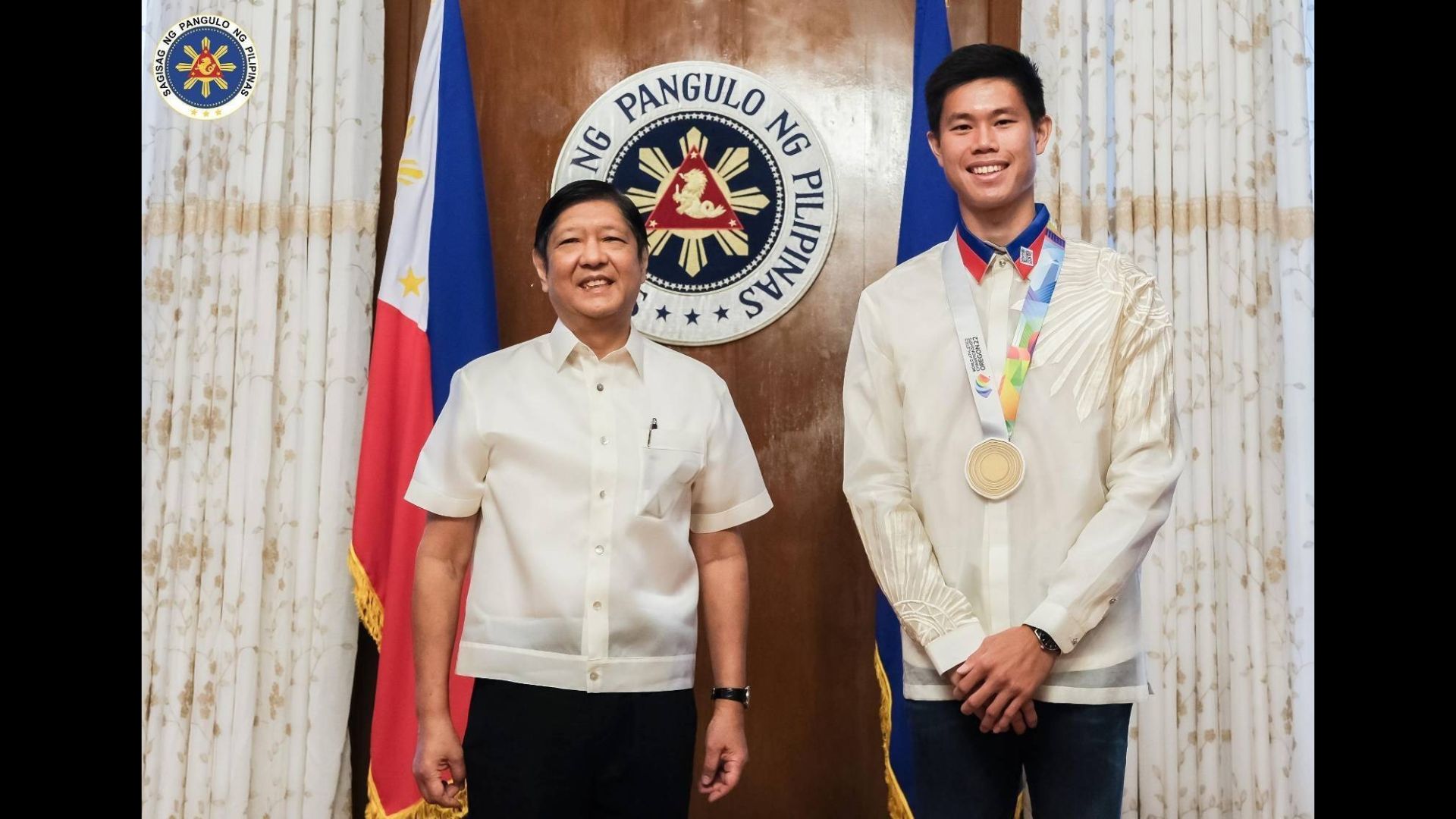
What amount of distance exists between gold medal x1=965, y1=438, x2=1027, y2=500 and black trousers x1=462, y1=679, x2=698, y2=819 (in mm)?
602

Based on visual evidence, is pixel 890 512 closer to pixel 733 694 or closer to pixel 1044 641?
pixel 1044 641

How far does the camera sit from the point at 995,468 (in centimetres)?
179

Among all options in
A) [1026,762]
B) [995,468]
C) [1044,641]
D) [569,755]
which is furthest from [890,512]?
[569,755]

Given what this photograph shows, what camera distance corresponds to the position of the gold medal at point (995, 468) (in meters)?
1.78

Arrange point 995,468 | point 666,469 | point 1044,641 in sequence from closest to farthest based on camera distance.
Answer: point 1044,641 → point 995,468 → point 666,469

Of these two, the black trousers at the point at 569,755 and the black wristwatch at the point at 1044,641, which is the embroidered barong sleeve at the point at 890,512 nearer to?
the black wristwatch at the point at 1044,641

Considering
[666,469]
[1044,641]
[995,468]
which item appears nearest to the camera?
[1044,641]

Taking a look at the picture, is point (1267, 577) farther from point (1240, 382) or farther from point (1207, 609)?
point (1240, 382)

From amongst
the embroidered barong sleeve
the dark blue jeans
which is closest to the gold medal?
the embroidered barong sleeve

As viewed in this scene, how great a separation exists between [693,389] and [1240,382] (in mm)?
1638

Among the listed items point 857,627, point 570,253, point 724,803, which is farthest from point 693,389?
point 724,803

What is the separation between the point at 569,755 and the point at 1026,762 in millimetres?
680

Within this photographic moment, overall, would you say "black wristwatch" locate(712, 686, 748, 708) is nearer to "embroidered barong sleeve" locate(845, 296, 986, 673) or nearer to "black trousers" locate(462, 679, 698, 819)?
"black trousers" locate(462, 679, 698, 819)

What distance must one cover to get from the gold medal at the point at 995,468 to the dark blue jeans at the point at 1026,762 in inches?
12.4
